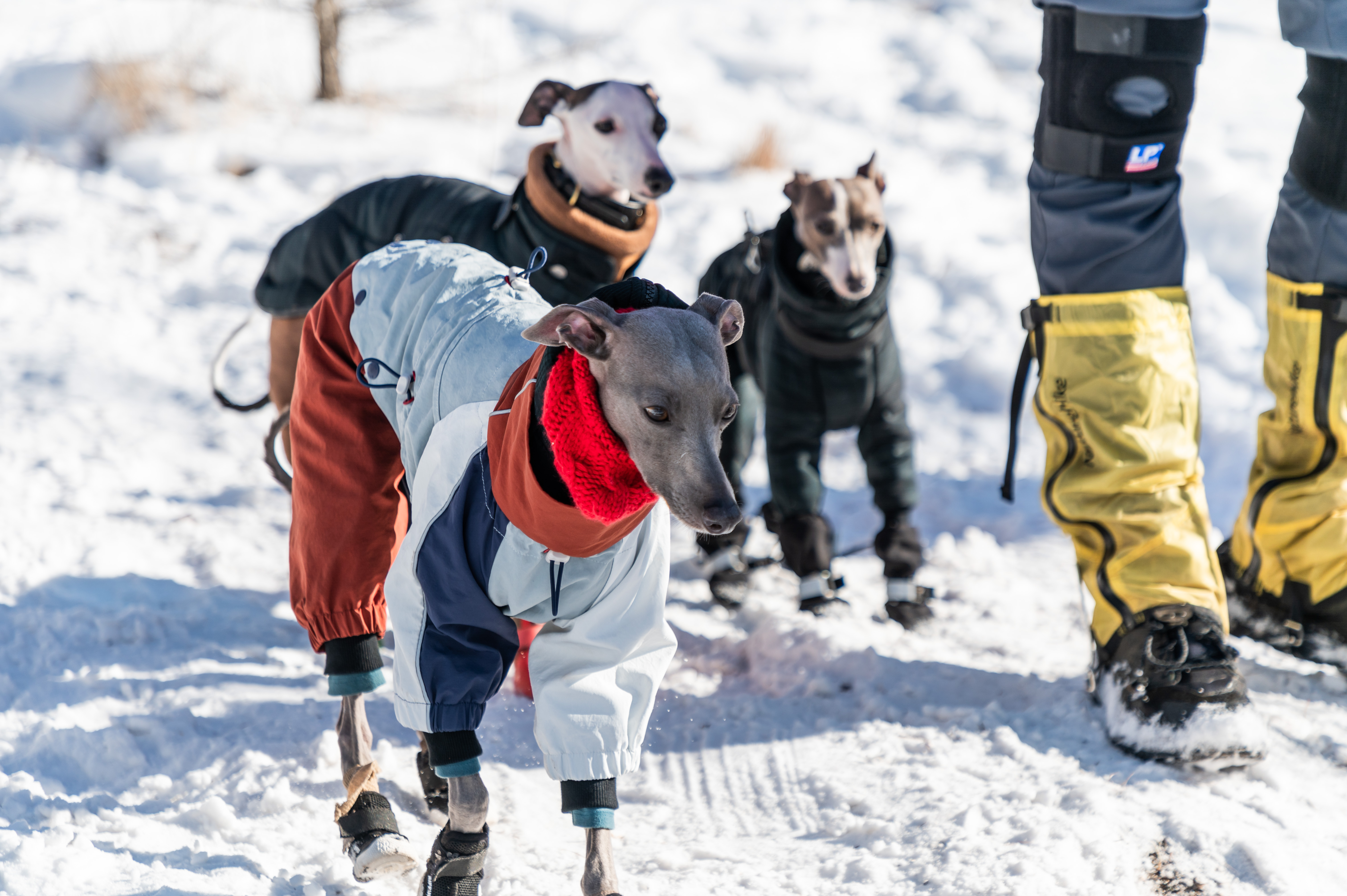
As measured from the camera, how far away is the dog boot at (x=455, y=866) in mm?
1955

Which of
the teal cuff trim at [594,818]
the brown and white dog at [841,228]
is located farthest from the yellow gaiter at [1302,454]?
the teal cuff trim at [594,818]

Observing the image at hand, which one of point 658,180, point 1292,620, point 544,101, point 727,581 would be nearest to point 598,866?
point 727,581

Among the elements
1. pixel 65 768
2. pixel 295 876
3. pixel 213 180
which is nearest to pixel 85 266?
pixel 213 180

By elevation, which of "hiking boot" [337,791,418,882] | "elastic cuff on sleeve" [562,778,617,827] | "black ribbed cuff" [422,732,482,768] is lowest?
"hiking boot" [337,791,418,882]

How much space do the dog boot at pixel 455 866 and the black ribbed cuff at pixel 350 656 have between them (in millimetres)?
406

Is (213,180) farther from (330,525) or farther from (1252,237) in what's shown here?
(1252,237)

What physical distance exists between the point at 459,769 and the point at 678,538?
87.0 inches

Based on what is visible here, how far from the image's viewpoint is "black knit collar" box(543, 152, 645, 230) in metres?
3.38

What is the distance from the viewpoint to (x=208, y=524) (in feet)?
11.8

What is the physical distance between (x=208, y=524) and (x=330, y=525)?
1.60 m

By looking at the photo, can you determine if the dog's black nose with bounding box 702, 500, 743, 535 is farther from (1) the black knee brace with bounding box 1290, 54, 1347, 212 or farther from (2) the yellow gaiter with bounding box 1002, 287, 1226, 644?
(1) the black knee brace with bounding box 1290, 54, 1347, 212

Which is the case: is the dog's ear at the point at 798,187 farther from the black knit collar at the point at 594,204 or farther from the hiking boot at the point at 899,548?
the hiking boot at the point at 899,548

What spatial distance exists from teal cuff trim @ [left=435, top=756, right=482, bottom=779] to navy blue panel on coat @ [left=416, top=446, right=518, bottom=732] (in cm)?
8

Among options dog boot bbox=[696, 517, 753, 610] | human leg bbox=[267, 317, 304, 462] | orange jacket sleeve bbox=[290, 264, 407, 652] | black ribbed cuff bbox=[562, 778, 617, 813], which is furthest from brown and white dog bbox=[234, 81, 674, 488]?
black ribbed cuff bbox=[562, 778, 617, 813]
